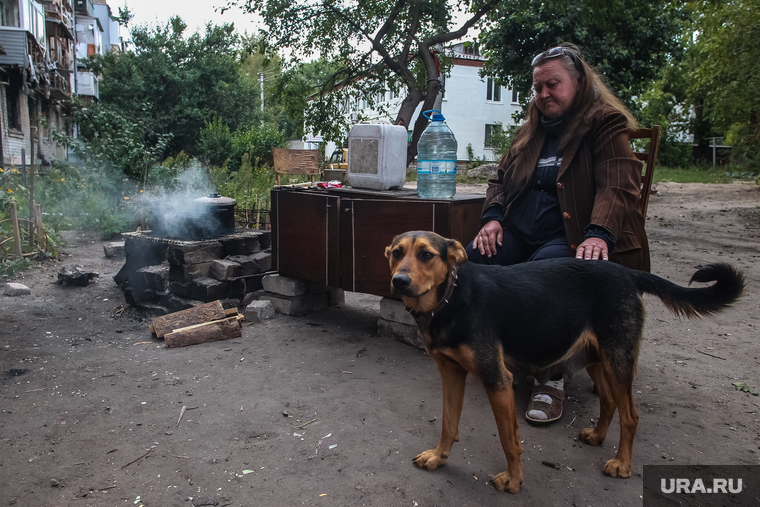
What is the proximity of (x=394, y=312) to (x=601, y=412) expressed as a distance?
78.6 inches

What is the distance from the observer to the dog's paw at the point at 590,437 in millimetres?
2834

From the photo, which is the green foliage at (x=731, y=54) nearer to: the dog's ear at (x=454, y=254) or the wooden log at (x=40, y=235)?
the dog's ear at (x=454, y=254)

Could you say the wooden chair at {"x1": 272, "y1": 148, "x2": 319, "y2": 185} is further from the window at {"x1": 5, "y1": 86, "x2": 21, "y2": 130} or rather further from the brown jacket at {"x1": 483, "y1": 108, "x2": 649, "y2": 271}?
the window at {"x1": 5, "y1": 86, "x2": 21, "y2": 130}

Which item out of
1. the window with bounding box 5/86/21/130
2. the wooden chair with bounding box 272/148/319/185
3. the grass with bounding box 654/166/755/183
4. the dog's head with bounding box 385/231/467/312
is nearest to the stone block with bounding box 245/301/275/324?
the dog's head with bounding box 385/231/467/312

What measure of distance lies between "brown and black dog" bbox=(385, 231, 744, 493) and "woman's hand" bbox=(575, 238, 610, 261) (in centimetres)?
25

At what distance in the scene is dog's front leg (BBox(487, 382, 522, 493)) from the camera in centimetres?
227

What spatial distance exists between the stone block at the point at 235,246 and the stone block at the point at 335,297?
3.71 ft

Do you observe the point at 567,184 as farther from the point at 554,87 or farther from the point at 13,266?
the point at 13,266

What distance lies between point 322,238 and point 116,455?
2.49 metres

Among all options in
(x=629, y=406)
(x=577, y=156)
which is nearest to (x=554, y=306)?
(x=629, y=406)

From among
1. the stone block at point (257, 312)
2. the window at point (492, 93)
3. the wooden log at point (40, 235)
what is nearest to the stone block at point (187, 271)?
the stone block at point (257, 312)

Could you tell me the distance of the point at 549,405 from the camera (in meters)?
Answer: 3.12

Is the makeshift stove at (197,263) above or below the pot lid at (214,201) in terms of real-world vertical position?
below

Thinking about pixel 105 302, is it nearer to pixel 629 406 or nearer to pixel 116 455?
pixel 116 455
